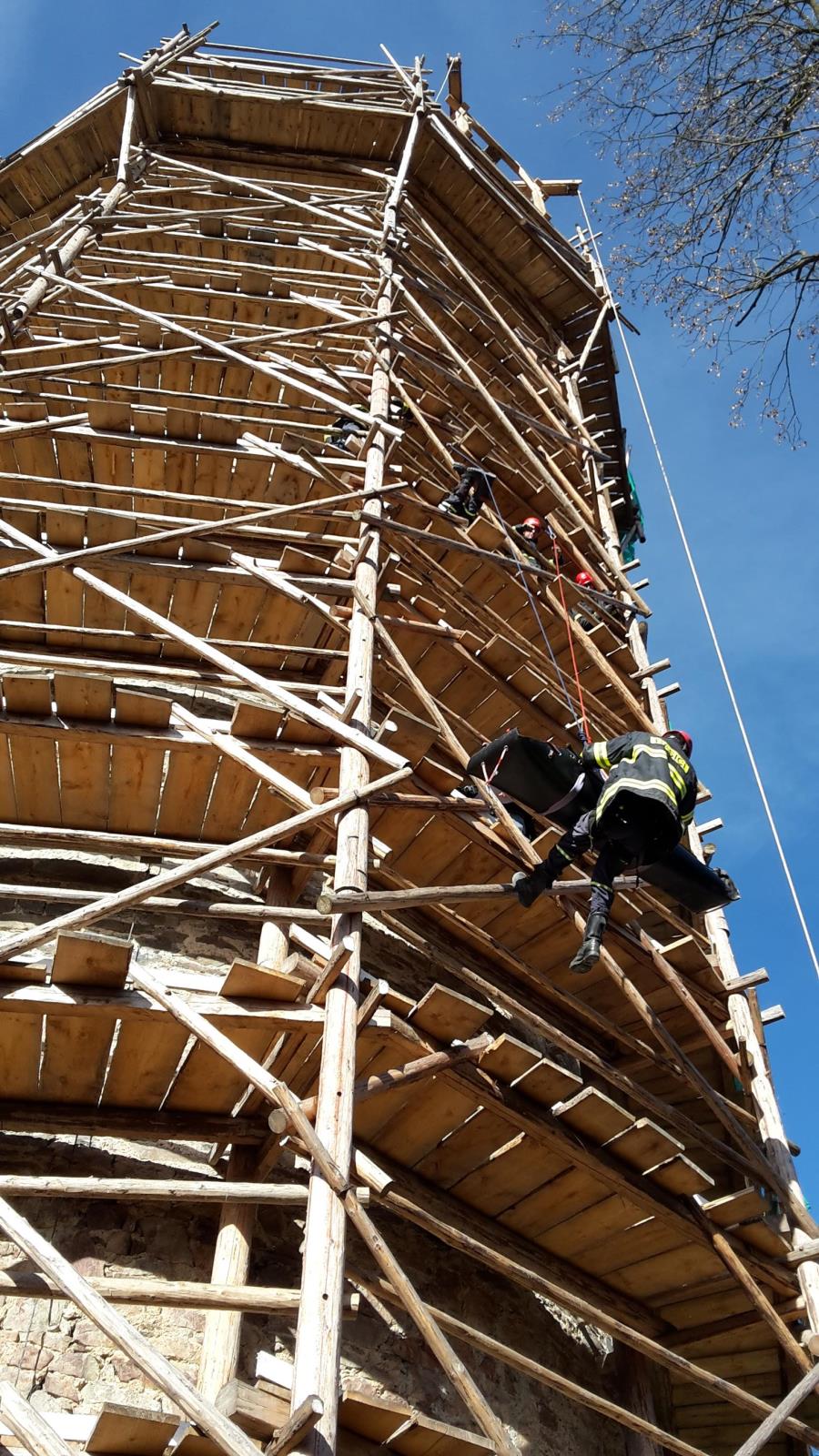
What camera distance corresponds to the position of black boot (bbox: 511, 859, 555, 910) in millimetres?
5852

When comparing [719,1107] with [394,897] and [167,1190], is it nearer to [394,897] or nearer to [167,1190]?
[394,897]

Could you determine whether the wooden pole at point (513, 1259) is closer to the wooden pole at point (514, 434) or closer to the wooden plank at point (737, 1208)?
the wooden plank at point (737, 1208)

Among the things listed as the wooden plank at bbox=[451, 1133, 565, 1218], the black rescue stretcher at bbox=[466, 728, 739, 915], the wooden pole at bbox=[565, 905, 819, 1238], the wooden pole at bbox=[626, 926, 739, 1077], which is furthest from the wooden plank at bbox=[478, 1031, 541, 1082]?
the wooden pole at bbox=[626, 926, 739, 1077]

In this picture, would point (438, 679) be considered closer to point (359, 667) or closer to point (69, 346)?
point (359, 667)

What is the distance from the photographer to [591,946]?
18.3ft

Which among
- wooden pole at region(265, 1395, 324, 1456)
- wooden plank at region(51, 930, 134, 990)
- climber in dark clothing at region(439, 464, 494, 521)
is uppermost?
climber in dark clothing at region(439, 464, 494, 521)

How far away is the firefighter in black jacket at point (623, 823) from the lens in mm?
5887

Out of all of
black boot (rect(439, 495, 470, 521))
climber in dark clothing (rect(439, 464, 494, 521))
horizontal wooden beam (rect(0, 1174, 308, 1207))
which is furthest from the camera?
climber in dark clothing (rect(439, 464, 494, 521))

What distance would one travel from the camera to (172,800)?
22.0 feet

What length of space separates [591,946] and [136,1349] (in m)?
2.65

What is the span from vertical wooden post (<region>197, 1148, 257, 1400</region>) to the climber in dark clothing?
6540mm

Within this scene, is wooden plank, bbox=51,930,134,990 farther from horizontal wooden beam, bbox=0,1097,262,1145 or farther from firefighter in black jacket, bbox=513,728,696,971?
firefighter in black jacket, bbox=513,728,696,971

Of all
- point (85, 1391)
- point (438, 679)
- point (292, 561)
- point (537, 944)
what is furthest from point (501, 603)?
point (85, 1391)

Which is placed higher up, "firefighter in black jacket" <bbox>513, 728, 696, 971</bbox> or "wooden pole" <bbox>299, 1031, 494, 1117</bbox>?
"firefighter in black jacket" <bbox>513, 728, 696, 971</bbox>
